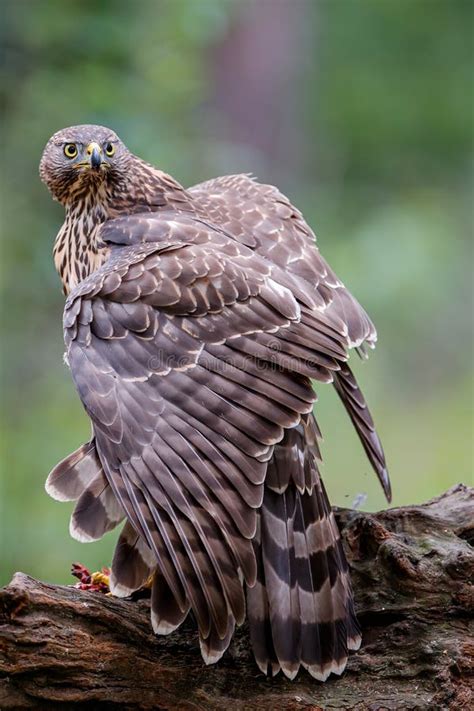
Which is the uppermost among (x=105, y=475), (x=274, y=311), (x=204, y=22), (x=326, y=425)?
(x=204, y=22)

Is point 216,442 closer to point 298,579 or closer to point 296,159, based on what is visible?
point 298,579

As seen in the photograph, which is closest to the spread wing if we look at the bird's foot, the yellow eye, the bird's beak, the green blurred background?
the bird's foot

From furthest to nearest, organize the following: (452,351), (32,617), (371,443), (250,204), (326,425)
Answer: (452,351), (326,425), (250,204), (371,443), (32,617)

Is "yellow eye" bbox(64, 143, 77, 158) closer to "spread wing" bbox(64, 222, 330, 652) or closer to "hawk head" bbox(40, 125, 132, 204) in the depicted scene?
"hawk head" bbox(40, 125, 132, 204)

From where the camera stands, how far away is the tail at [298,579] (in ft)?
13.6

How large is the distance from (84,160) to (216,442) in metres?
1.90

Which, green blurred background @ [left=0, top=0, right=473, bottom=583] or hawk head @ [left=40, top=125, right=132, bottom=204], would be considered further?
green blurred background @ [left=0, top=0, right=473, bottom=583]

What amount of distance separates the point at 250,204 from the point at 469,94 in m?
12.0

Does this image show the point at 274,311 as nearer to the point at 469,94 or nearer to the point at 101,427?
the point at 101,427

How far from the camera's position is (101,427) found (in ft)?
13.8

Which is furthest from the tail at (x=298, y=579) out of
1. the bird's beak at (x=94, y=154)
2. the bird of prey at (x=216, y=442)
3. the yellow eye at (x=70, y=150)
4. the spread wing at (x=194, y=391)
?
the yellow eye at (x=70, y=150)

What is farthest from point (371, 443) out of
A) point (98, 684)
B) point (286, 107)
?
point (286, 107)

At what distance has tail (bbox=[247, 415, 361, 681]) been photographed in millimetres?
4141

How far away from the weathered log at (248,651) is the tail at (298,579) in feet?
0.28
